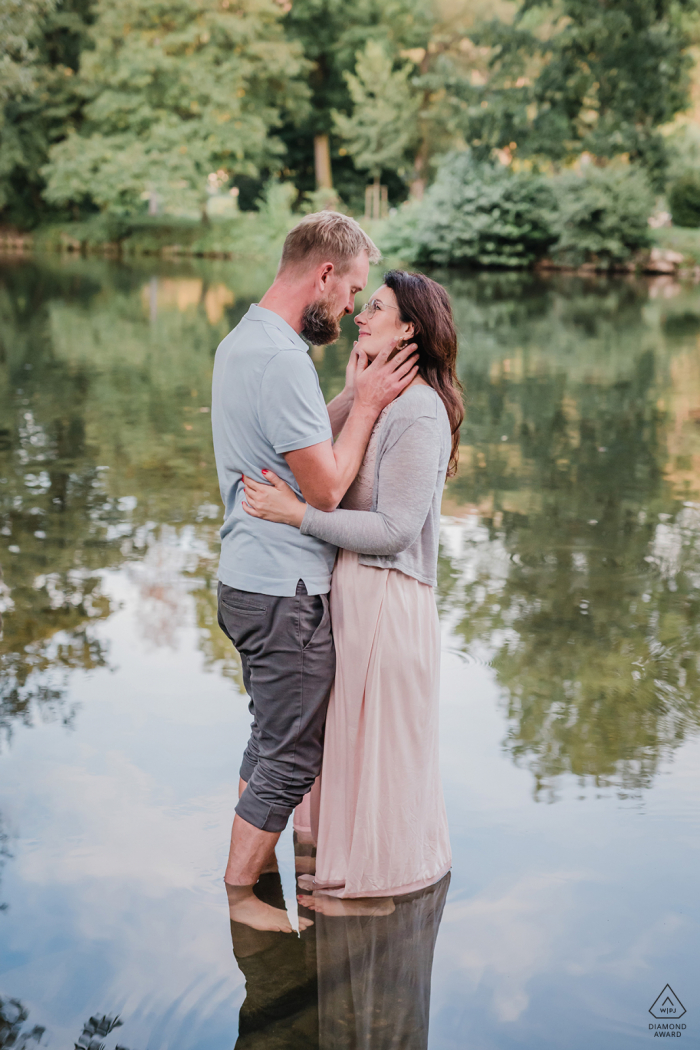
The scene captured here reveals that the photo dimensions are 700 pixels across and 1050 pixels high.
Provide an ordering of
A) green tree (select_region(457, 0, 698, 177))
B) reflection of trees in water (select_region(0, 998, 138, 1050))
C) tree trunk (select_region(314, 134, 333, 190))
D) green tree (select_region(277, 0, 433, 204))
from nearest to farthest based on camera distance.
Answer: reflection of trees in water (select_region(0, 998, 138, 1050)) → green tree (select_region(457, 0, 698, 177)) → green tree (select_region(277, 0, 433, 204)) → tree trunk (select_region(314, 134, 333, 190))

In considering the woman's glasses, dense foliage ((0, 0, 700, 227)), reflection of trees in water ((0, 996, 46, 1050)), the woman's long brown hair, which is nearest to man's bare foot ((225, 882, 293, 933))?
reflection of trees in water ((0, 996, 46, 1050))

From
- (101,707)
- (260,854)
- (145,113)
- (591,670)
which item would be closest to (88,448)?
(101,707)

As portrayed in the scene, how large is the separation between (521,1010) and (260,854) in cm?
84

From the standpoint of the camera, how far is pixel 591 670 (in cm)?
471

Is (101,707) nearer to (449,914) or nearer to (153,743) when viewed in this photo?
(153,743)

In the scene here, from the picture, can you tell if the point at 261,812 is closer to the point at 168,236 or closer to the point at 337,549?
the point at 337,549

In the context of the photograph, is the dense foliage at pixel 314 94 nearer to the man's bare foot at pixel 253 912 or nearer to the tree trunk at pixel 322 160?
the tree trunk at pixel 322 160

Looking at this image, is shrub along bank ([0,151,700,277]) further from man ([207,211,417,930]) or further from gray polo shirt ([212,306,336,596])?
gray polo shirt ([212,306,336,596])

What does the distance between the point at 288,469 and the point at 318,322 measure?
1.35 ft

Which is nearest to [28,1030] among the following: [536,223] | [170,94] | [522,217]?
[522,217]

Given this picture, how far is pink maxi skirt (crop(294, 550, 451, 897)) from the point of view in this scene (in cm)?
277

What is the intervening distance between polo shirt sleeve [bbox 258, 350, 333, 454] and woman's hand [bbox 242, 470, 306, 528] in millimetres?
128

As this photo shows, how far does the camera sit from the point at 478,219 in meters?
29.6

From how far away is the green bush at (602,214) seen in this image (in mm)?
28641
